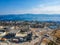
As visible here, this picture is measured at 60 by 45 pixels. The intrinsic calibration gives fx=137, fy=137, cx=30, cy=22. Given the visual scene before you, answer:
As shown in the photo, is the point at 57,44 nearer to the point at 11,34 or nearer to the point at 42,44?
the point at 42,44

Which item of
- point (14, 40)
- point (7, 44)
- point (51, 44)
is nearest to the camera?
point (51, 44)

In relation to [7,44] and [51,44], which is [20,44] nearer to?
[7,44]

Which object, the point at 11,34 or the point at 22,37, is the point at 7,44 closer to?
the point at 22,37

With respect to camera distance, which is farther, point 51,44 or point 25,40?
point 25,40

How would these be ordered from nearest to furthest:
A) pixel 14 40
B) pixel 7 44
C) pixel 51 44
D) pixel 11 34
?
pixel 51 44
pixel 7 44
pixel 14 40
pixel 11 34

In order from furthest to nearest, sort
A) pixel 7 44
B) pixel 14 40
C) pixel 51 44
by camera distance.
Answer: pixel 14 40 → pixel 7 44 → pixel 51 44

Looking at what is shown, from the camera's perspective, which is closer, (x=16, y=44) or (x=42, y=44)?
(x=42, y=44)

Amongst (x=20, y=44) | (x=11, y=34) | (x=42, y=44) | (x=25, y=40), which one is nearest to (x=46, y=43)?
(x=42, y=44)

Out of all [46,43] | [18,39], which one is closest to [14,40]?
[18,39]
